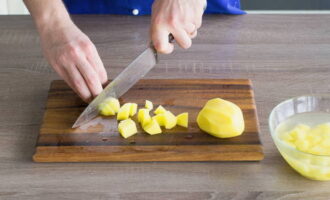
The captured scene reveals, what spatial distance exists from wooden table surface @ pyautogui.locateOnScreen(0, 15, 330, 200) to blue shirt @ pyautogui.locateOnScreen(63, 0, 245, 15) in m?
0.03

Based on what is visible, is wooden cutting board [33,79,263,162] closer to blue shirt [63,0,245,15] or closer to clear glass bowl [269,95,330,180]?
clear glass bowl [269,95,330,180]

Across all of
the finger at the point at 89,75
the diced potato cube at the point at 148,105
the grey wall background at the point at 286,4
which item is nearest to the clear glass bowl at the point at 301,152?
the diced potato cube at the point at 148,105


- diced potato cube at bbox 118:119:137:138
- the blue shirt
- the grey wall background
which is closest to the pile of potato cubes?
diced potato cube at bbox 118:119:137:138

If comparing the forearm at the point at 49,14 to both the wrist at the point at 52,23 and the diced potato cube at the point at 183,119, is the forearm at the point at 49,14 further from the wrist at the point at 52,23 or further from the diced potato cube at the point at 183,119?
the diced potato cube at the point at 183,119

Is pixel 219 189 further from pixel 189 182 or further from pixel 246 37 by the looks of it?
pixel 246 37

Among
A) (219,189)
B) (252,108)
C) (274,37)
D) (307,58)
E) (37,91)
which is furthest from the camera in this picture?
(274,37)

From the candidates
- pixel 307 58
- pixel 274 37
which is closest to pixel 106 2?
pixel 274 37

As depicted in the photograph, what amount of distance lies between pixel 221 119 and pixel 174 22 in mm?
338

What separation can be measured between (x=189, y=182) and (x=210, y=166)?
78 millimetres

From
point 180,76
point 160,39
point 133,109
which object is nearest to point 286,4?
point 180,76

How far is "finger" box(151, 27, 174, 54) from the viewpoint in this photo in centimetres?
149

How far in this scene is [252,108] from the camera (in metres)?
1.47

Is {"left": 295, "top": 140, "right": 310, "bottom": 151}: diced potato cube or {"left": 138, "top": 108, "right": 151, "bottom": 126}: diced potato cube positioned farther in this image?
{"left": 138, "top": 108, "right": 151, "bottom": 126}: diced potato cube

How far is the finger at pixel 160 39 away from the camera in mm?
1488
